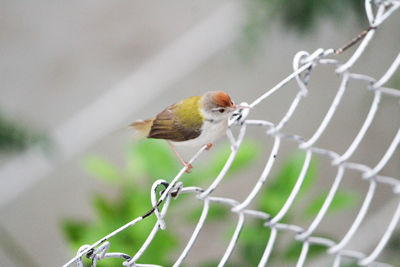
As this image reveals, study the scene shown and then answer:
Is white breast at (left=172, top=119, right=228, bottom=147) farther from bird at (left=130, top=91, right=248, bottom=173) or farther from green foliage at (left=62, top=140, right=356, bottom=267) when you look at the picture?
green foliage at (left=62, top=140, right=356, bottom=267)

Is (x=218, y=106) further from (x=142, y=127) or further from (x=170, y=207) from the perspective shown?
(x=170, y=207)

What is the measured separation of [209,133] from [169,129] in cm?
18

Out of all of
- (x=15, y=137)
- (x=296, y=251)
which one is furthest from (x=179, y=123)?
(x=15, y=137)

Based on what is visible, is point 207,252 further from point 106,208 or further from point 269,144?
point 106,208

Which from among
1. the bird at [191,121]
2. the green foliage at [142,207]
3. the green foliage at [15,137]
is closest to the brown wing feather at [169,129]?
the bird at [191,121]

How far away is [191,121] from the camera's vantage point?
148 centimetres

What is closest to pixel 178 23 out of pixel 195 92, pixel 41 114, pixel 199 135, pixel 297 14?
pixel 195 92

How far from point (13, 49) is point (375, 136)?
9.62 feet

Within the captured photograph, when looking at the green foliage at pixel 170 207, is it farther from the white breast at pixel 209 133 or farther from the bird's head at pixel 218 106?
the bird's head at pixel 218 106

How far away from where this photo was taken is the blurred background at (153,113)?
2406mm

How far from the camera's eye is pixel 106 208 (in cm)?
240

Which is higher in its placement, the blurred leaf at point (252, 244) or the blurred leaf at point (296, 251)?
the blurred leaf at point (252, 244)

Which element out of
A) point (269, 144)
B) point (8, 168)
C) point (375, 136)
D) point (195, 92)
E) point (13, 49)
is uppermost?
point (13, 49)

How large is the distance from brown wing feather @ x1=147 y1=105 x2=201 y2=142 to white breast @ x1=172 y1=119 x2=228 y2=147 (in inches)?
0.8
